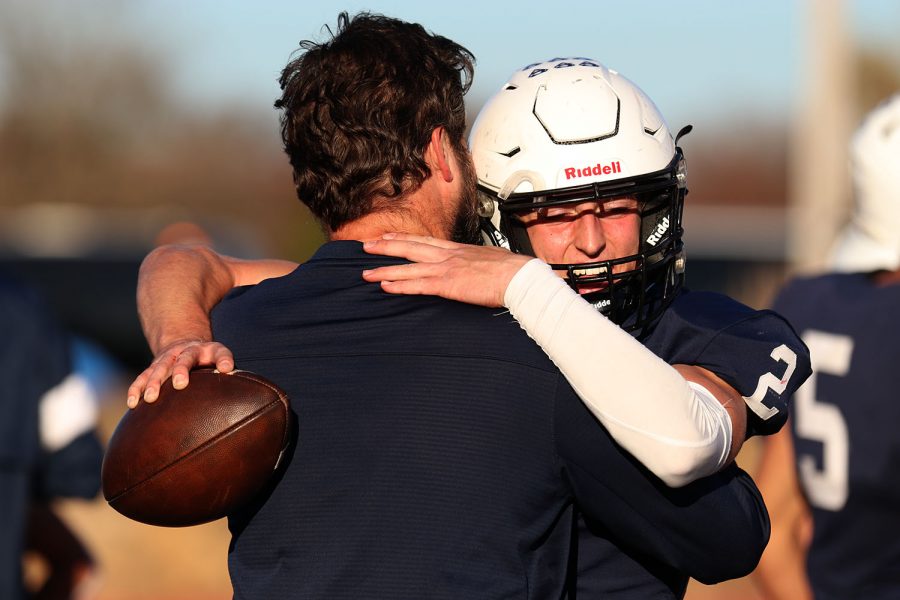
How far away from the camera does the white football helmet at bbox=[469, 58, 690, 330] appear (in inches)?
108

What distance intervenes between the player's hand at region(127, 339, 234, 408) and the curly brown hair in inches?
14.4

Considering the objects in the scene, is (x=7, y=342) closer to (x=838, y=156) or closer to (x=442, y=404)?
(x=442, y=404)

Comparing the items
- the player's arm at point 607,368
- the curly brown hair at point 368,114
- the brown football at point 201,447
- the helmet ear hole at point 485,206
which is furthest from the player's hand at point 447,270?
the helmet ear hole at point 485,206

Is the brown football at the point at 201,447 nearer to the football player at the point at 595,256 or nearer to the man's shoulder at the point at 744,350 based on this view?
the football player at the point at 595,256

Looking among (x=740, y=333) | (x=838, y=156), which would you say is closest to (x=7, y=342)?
(x=740, y=333)

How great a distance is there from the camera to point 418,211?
A: 2463 mm

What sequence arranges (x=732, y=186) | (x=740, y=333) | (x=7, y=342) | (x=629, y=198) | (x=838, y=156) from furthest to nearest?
(x=732, y=186) → (x=838, y=156) → (x=7, y=342) → (x=629, y=198) → (x=740, y=333)

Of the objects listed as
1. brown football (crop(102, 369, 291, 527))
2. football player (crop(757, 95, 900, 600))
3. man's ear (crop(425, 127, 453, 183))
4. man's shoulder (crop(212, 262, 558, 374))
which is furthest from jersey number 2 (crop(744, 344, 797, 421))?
football player (crop(757, 95, 900, 600))

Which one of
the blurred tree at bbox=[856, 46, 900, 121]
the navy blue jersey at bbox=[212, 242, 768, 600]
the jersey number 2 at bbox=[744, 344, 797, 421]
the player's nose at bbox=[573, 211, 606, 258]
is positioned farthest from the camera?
the blurred tree at bbox=[856, 46, 900, 121]

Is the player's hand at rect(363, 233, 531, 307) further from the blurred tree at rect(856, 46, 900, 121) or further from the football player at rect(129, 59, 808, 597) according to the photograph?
the blurred tree at rect(856, 46, 900, 121)

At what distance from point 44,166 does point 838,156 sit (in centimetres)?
1837

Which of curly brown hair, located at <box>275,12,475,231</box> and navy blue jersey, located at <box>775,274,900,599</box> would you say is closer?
curly brown hair, located at <box>275,12,475,231</box>

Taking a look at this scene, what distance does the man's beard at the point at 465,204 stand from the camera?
252 cm

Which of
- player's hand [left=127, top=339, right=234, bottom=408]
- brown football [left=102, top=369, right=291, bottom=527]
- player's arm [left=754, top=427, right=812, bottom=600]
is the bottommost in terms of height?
player's arm [left=754, top=427, right=812, bottom=600]
